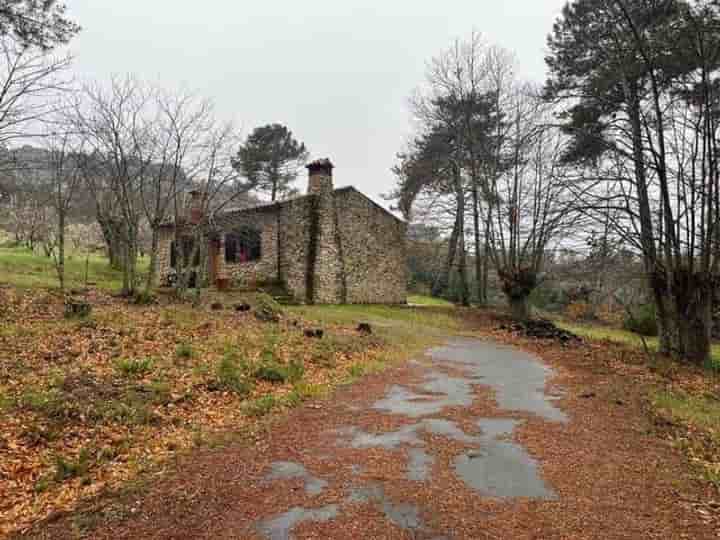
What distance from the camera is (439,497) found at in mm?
4348

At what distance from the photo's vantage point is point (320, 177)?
24.0m

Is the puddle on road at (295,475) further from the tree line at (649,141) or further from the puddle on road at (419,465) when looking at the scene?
the tree line at (649,141)

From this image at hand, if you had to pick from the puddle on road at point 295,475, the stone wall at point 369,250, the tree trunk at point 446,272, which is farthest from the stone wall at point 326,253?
the puddle on road at point 295,475

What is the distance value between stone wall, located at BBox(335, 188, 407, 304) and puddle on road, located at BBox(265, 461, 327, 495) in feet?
63.6

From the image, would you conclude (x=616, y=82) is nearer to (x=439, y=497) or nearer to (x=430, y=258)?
(x=439, y=497)

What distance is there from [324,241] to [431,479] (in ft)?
64.0

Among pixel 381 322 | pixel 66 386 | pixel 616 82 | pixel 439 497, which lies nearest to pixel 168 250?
pixel 381 322

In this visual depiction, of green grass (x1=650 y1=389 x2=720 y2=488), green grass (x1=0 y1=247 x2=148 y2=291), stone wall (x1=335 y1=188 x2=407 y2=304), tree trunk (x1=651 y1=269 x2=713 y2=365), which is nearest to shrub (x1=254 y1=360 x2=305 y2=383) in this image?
green grass (x1=650 y1=389 x2=720 y2=488)

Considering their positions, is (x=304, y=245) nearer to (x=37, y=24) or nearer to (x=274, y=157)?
(x=37, y=24)

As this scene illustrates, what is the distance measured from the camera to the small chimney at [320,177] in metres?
24.0

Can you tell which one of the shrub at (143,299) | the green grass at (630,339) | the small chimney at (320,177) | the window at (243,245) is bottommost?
the green grass at (630,339)

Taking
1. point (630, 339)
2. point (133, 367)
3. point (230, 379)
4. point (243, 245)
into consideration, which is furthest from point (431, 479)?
point (243, 245)

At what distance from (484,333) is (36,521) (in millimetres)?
17870

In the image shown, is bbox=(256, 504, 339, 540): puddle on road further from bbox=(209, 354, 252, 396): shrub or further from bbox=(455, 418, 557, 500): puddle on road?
bbox=(209, 354, 252, 396): shrub
